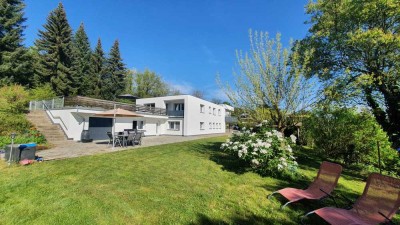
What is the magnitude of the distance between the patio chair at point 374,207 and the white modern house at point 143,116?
12286mm

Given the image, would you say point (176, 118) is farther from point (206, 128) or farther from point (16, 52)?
point (16, 52)

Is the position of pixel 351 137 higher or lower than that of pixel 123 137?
higher

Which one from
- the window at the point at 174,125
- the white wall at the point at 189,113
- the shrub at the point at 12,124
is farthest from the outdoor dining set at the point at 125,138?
the window at the point at 174,125

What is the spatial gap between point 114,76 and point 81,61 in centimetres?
612

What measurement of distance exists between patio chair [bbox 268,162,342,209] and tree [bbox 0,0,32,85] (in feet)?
107

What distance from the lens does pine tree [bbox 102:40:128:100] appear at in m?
38.8

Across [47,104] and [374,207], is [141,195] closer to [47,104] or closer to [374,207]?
[374,207]

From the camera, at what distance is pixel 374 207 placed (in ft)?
11.8

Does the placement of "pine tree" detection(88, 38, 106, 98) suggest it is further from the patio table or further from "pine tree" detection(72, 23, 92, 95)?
the patio table

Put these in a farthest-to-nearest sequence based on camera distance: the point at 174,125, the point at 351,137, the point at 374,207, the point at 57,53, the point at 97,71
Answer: the point at 97,71
the point at 57,53
the point at 174,125
the point at 351,137
the point at 374,207

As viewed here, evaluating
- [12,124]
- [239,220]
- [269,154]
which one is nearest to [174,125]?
[12,124]

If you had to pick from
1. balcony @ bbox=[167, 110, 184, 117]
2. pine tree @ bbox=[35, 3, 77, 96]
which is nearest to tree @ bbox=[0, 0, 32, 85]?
pine tree @ bbox=[35, 3, 77, 96]

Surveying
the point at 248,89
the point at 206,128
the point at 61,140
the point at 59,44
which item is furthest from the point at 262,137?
the point at 59,44

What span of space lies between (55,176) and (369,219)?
771cm
